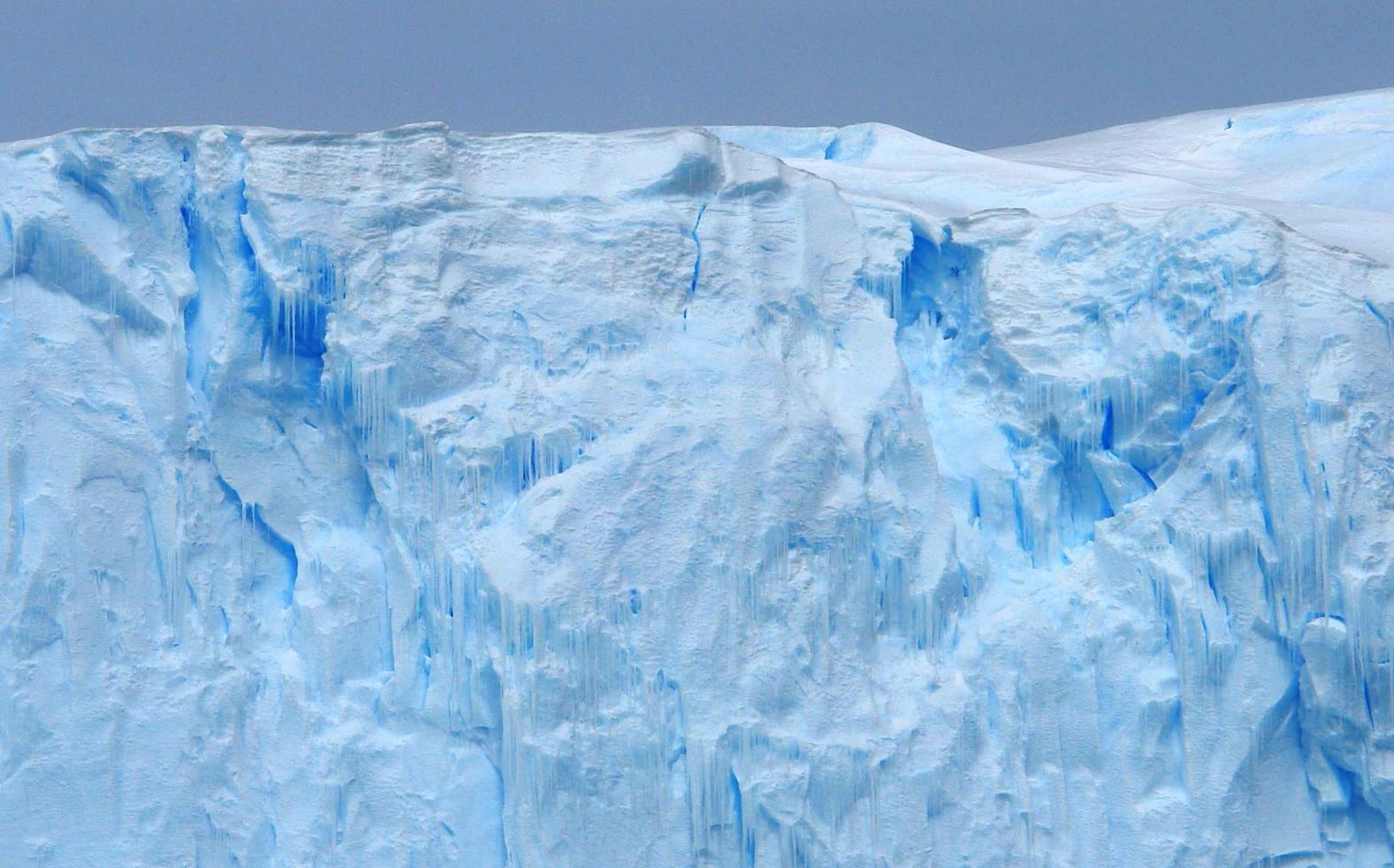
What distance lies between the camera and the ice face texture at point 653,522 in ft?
28.8

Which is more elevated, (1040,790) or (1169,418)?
(1169,418)

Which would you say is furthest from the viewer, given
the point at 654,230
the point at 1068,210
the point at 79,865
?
the point at 1068,210

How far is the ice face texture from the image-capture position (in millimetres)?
8789

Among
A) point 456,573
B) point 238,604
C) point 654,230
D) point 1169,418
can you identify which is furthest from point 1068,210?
point 238,604

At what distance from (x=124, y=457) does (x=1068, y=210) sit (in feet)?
18.0

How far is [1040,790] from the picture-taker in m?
8.92

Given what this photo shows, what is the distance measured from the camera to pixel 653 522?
894 cm

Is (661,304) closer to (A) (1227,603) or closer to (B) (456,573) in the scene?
(B) (456,573)

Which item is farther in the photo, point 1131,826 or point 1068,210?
point 1068,210

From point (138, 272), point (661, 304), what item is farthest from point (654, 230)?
point (138, 272)

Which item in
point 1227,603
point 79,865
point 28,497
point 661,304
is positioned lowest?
point 79,865

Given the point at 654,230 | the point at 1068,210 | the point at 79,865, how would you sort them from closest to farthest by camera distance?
the point at 79,865, the point at 654,230, the point at 1068,210

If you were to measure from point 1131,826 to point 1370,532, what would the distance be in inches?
75.5

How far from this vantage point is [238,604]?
912cm
